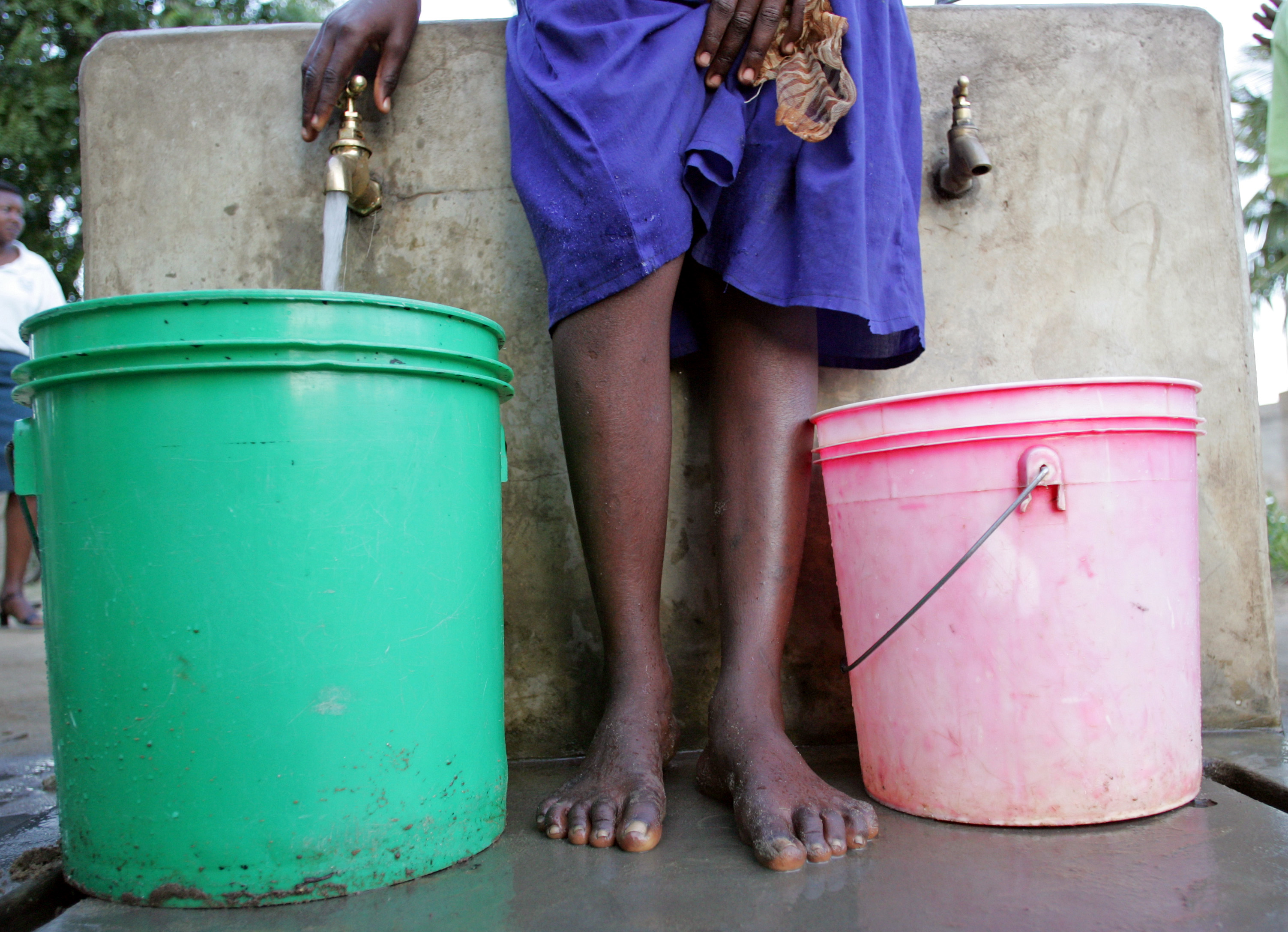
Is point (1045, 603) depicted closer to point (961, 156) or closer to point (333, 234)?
point (961, 156)

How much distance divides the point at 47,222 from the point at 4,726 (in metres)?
9.03

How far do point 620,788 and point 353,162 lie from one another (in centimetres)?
104

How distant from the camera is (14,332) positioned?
3582 mm

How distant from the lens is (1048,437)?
965 mm

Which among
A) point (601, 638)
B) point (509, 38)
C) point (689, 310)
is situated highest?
point (509, 38)

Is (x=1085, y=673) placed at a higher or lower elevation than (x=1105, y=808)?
higher

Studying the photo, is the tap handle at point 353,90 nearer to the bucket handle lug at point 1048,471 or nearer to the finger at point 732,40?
the finger at point 732,40

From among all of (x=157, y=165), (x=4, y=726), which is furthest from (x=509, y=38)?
(x=4, y=726)

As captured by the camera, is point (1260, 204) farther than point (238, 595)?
Yes

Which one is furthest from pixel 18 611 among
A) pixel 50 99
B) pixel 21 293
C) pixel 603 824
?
pixel 50 99

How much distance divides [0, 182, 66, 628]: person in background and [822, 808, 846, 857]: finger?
3.67 metres

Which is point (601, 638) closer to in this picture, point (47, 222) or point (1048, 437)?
point (1048, 437)

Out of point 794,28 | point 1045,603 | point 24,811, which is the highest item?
point 794,28

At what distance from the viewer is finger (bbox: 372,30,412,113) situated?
1407 mm
